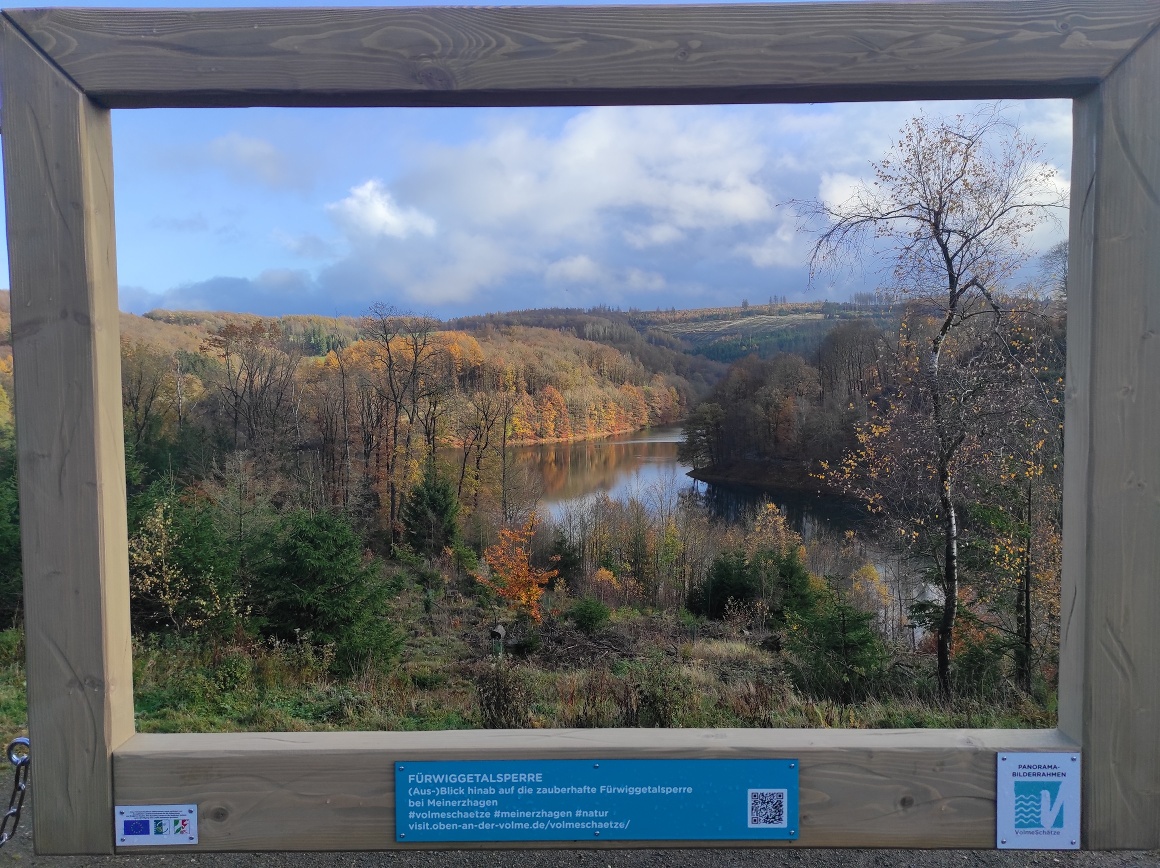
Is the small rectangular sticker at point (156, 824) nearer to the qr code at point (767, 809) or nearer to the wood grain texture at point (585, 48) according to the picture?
the qr code at point (767, 809)

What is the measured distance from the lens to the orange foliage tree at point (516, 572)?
31.9 feet

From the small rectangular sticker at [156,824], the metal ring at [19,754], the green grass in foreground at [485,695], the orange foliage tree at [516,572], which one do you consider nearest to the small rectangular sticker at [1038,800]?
the green grass in foreground at [485,695]

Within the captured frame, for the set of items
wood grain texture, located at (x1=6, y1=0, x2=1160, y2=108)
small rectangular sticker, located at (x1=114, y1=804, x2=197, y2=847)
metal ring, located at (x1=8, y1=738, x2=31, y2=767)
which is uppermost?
wood grain texture, located at (x1=6, y1=0, x2=1160, y2=108)

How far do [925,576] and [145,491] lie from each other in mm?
9983

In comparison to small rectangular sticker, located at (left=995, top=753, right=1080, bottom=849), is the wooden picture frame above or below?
above

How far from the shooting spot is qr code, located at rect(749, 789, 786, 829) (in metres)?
1.87

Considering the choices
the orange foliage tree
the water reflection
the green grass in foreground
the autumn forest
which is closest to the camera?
the green grass in foreground

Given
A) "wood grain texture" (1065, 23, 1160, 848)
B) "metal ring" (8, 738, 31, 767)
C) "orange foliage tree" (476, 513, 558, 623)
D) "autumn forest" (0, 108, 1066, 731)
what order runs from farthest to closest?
"orange foliage tree" (476, 513, 558, 623)
"autumn forest" (0, 108, 1066, 731)
"metal ring" (8, 738, 31, 767)
"wood grain texture" (1065, 23, 1160, 848)

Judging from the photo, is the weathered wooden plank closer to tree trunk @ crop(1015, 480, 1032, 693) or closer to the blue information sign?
the blue information sign

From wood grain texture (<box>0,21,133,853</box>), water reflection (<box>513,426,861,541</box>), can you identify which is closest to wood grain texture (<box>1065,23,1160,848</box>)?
wood grain texture (<box>0,21,133,853</box>)

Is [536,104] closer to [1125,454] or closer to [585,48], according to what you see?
[585,48]

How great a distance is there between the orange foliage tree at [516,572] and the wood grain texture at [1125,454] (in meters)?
8.16

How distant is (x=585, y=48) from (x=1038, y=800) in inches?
93.6

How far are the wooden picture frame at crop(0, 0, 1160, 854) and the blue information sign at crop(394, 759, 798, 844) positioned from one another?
5 centimetres
